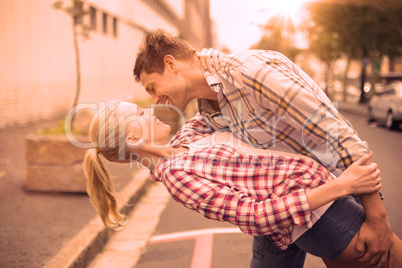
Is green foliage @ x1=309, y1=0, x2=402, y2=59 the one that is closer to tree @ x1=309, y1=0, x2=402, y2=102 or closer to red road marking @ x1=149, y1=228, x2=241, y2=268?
tree @ x1=309, y1=0, x2=402, y2=102

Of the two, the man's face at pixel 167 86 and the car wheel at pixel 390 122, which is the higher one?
the man's face at pixel 167 86

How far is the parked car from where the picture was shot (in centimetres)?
1546

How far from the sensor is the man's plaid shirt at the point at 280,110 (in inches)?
72.5

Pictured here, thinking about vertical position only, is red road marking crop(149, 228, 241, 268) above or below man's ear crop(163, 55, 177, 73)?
below

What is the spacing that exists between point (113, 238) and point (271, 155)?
3201mm

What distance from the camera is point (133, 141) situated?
2279 mm

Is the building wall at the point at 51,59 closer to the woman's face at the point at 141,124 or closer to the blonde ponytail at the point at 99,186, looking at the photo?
the blonde ponytail at the point at 99,186

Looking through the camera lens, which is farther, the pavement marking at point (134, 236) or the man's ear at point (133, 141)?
the pavement marking at point (134, 236)

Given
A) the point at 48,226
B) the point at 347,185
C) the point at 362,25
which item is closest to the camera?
the point at 347,185

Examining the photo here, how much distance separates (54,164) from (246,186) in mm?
4451

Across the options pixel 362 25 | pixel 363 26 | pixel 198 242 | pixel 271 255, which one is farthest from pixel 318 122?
pixel 363 26

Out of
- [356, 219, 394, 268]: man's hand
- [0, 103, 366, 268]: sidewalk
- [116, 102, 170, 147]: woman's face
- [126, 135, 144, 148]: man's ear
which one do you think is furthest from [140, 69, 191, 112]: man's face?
[0, 103, 366, 268]: sidewalk

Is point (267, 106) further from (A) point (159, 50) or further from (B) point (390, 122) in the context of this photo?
(B) point (390, 122)

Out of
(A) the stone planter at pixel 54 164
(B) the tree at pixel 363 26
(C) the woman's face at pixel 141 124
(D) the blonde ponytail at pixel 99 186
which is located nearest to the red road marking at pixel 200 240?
(A) the stone planter at pixel 54 164
